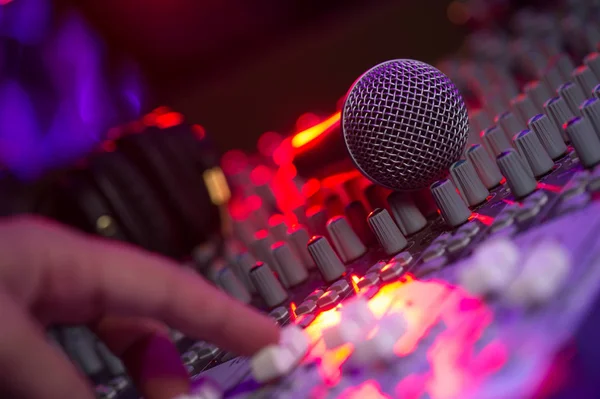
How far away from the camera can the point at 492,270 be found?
0.64 m

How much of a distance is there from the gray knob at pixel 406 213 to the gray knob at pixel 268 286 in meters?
0.27

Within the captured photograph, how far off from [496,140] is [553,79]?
262mm

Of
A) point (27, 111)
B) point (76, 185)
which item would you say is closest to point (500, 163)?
point (76, 185)

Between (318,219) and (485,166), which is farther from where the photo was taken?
(318,219)

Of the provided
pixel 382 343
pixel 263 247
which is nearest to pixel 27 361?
pixel 382 343

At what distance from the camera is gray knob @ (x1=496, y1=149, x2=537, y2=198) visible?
0.89m

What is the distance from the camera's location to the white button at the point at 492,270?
0.64 meters

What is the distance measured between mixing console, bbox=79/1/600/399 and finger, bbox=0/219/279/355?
57 millimetres

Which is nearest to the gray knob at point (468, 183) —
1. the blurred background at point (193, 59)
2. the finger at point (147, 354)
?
the finger at point (147, 354)

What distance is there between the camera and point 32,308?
0.70 meters

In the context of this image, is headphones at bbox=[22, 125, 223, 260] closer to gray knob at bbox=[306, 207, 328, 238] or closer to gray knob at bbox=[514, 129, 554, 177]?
gray knob at bbox=[306, 207, 328, 238]

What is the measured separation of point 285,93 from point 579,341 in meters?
2.56

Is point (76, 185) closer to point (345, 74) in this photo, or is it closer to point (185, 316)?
point (185, 316)

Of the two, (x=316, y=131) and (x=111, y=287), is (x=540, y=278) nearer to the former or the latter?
(x=111, y=287)
